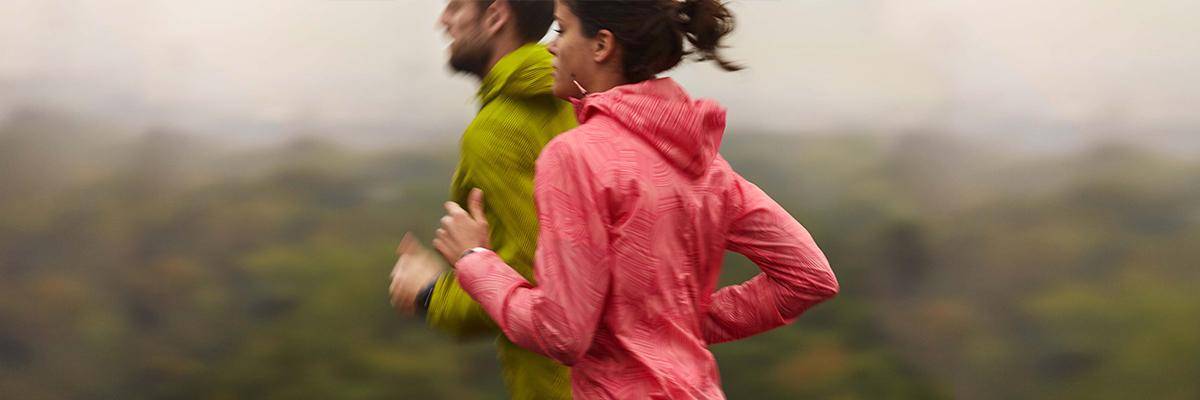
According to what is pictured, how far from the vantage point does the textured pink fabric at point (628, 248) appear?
1105mm

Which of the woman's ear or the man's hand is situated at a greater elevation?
the woman's ear

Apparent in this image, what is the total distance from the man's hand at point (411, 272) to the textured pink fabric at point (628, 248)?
153mm

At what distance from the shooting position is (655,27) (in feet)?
3.83

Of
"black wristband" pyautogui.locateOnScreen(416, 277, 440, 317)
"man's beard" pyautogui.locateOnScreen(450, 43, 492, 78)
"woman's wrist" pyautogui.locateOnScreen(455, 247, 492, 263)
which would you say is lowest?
"black wristband" pyautogui.locateOnScreen(416, 277, 440, 317)

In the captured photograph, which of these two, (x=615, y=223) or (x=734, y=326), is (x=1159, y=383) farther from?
(x=615, y=223)

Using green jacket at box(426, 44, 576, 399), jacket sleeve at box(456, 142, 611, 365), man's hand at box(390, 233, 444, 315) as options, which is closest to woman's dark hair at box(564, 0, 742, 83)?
jacket sleeve at box(456, 142, 611, 365)

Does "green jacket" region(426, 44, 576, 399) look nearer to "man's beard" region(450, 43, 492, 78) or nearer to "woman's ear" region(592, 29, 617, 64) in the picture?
"man's beard" region(450, 43, 492, 78)

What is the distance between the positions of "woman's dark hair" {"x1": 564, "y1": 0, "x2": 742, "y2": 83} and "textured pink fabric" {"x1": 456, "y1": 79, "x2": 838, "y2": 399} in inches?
1.1

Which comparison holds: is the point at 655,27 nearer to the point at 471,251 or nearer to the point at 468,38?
the point at 471,251

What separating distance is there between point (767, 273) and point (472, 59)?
63 cm

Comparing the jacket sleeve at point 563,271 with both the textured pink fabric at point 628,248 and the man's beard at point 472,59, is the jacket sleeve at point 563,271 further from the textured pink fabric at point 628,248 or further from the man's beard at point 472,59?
the man's beard at point 472,59

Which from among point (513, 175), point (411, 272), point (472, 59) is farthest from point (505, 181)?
point (411, 272)

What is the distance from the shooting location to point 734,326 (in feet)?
4.45

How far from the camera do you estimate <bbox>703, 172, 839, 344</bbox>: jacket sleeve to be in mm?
1277
